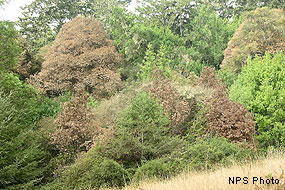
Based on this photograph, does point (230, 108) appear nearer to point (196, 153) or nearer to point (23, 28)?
point (196, 153)

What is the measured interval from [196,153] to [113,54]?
12.5 m

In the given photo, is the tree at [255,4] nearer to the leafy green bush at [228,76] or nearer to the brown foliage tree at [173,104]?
the leafy green bush at [228,76]

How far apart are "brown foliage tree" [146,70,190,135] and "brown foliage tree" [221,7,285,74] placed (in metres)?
9.21

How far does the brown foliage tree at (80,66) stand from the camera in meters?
17.8

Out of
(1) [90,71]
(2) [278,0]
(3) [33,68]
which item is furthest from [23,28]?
(2) [278,0]

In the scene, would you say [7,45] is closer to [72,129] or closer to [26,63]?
[72,129]

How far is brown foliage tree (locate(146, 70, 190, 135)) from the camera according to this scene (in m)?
10.9

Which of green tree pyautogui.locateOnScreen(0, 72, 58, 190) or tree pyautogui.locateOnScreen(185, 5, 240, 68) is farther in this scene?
tree pyautogui.locateOnScreen(185, 5, 240, 68)

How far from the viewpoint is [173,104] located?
36.9 feet

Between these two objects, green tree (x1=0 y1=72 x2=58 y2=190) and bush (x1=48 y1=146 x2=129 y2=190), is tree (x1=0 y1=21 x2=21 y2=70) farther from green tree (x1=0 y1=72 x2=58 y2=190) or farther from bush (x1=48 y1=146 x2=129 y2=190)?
bush (x1=48 y1=146 x2=129 y2=190)

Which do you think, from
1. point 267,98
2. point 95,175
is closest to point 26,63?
point 95,175

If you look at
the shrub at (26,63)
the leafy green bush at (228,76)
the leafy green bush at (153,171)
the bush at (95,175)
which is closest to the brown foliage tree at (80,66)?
the shrub at (26,63)

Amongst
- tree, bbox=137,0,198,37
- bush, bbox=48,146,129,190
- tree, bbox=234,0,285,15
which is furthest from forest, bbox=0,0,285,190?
tree, bbox=137,0,198,37

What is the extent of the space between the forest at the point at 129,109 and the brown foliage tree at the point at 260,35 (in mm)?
69
